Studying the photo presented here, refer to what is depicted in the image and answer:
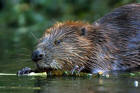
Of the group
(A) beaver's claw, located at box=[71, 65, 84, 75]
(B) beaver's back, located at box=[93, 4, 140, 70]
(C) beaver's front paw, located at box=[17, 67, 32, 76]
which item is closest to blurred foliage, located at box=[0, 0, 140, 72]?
(B) beaver's back, located at box=[93, 4, 140, 70]

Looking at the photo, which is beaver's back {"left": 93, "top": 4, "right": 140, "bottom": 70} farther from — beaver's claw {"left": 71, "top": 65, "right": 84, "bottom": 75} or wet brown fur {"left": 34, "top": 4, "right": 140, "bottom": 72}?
beaver's claw {"left": 71, "top": 65, "right": 84, "bottom": 75}

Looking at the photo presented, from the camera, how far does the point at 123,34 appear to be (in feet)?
22.7

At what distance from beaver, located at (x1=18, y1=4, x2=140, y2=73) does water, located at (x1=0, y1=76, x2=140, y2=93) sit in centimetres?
57

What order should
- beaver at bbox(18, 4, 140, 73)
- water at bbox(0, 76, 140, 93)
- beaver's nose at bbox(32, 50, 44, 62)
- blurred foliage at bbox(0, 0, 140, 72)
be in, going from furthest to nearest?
1. blurred foliage at bbox(0, 0, 140, 72)
2. beaver at bbox(18, 4, 140, 73)
3. beaver's nose at bbox(32, 50, 44, 62)
4. water at bbox(0, 76, 140, 93)

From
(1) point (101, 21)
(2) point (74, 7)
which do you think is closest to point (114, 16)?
(1) point (101, 21)

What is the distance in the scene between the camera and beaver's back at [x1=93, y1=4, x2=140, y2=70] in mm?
6730

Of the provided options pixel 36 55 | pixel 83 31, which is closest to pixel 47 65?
pixel 36 55

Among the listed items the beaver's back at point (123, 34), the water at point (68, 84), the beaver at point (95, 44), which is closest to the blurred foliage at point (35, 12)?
the beaver's back at point (123, 34)

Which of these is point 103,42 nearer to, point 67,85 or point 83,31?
point 83,31

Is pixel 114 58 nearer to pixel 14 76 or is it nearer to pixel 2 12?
pixel 14 76

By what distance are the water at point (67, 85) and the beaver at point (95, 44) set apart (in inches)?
22.3

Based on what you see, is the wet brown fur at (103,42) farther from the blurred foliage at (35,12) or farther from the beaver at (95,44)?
the blurred foliage at (35,12)

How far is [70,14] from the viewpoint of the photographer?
15773mm

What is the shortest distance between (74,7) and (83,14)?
133 centimetres
